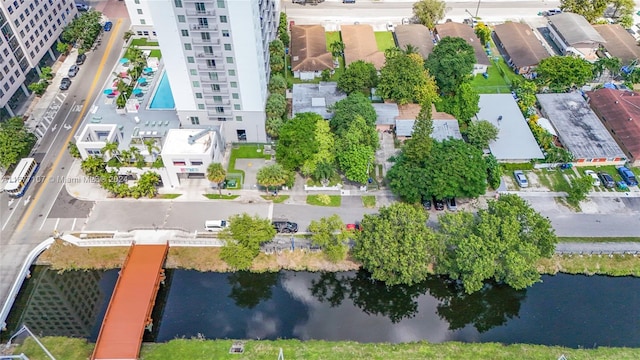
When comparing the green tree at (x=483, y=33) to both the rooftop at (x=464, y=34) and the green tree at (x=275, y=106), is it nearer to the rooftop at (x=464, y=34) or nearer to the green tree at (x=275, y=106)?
the rooftop at (x=464, y=34)

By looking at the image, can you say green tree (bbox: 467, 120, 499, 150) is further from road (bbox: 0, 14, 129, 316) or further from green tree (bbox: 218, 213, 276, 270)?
road (bbox: 0, 14, 129, 316)

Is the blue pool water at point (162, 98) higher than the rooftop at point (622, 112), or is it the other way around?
the blue pool water at point (162, 98)

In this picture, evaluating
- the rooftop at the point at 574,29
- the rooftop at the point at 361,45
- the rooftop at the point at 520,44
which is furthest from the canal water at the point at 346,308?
the rooftop at the point at 574,29

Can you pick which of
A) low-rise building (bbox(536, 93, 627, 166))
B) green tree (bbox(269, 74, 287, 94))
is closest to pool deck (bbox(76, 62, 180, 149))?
green tree (bbox(269, 74, 287, 94))

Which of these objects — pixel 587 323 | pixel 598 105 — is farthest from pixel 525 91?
pixel 587 323

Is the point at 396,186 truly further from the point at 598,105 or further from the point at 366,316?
the point at 598,105

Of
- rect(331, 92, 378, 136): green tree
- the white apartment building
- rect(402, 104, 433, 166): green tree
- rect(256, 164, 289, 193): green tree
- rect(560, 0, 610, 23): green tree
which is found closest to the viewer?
rect(402, 104, 433, 166): green tree

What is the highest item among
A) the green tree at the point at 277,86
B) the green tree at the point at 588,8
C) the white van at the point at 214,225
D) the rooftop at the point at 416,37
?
the rooftop at the point at 416,37
